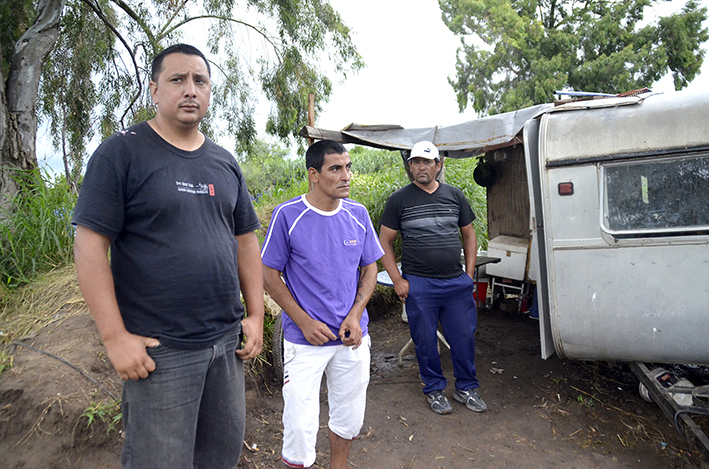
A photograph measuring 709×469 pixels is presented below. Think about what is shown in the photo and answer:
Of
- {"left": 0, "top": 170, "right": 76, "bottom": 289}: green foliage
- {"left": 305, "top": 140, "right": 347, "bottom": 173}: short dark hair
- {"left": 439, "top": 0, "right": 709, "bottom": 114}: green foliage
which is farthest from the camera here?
{"left": 439, "top": 0, "right": 709, "bottom": 114}: green foliage

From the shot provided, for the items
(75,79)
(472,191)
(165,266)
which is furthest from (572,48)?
(165,266)

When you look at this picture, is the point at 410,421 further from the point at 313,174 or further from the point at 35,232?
the point at 35,232

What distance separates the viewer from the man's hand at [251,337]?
74.7 inches

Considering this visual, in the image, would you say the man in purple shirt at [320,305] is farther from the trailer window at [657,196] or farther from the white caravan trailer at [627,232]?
the trailer window at [657,196]

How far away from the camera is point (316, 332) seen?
2.36m

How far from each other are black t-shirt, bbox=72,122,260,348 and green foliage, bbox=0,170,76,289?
3.46 m

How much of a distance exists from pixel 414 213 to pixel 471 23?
77.2 feet

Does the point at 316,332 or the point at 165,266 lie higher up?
the point at 165,266

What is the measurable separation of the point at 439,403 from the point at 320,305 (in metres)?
2.00

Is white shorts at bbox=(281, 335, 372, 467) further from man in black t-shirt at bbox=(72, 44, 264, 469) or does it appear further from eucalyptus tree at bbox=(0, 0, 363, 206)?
eucalyptus tree at bbox=(0, 0, 363, 206)

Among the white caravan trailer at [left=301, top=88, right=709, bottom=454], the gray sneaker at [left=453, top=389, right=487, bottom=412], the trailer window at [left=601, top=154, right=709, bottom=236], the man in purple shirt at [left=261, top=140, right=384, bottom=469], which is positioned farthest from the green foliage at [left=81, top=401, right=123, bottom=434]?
the trailer window at [left=601, top=154, right=709, bottom=236]

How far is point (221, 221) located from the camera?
179cm

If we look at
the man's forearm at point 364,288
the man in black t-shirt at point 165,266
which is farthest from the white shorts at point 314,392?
the man in black t-shirt at point 165,266

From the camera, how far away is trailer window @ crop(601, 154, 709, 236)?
3100 mm
